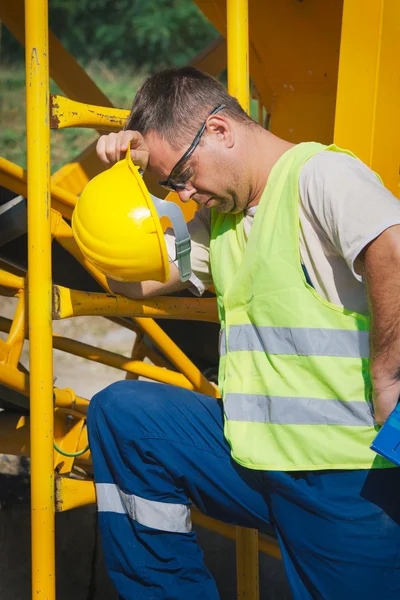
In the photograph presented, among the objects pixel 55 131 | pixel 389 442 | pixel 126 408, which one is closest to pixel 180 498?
pixel 126 408

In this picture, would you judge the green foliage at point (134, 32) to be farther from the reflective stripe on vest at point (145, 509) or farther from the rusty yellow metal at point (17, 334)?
the reflective stripe on vest at point (145, 509)

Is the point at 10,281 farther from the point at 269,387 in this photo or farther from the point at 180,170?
the point at 269,387

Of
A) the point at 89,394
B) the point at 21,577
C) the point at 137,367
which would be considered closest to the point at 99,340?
the point at 89,394

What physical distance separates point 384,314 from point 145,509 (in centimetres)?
85

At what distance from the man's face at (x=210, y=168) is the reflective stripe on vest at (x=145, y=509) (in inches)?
31.4

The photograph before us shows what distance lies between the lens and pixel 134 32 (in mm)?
13312

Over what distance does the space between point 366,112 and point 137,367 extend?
108cm

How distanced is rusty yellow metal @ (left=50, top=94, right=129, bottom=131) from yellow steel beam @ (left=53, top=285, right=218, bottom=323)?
0.43 m

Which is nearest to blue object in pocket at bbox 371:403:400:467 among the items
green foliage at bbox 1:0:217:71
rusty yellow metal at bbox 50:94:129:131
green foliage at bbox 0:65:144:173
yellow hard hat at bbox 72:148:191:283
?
yellow hard hat at bbox 72:148:191:283

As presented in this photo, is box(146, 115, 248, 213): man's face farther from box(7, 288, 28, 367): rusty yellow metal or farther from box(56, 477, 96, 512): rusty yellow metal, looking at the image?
box(56, 477, 96, 512): rusty yellow metal

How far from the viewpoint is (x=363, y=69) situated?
2.21 metres

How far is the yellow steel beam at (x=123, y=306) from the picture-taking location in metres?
2.12

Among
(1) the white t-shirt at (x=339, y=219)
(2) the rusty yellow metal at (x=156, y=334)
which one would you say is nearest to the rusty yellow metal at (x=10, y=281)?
(2) the rusty yellow metal at (x=156, y=334)

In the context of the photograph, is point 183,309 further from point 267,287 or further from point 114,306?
point 267,287
